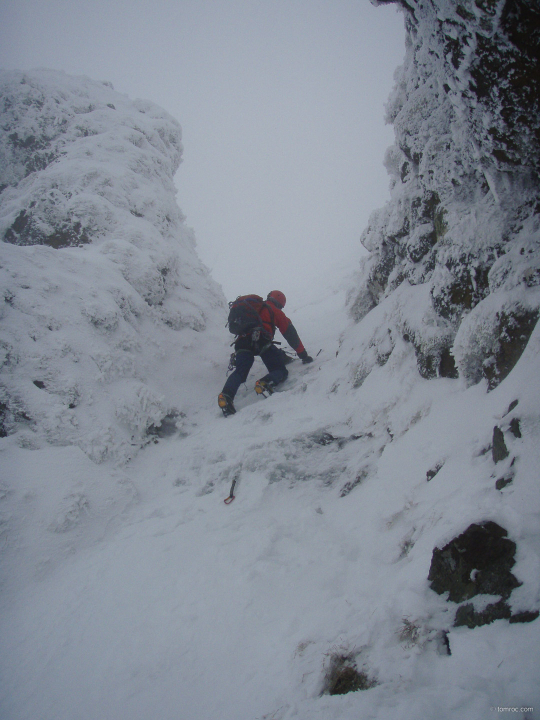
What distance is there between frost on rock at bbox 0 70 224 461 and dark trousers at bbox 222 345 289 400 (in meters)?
1.26

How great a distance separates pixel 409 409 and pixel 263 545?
2442 millimetres

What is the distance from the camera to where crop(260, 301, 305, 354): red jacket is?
816cm

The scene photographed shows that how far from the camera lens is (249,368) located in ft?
25.0

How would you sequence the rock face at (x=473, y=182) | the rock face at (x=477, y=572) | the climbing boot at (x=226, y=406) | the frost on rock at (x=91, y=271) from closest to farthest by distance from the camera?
the rock face at (x=477, y=572) < the rock face at (x=473, y=182) < the frost on rock at (x=91, y=271) < the climbing boot at (x=226, y=406)

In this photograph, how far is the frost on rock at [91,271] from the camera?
Answer: 5.56m

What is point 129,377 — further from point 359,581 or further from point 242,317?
point 359,581

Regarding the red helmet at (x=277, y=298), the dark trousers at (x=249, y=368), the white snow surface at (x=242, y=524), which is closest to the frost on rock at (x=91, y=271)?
the white snow surface at (x=242, y=524)

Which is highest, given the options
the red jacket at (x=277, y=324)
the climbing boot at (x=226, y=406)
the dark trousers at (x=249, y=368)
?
the red jacket at (x=277, y=324)

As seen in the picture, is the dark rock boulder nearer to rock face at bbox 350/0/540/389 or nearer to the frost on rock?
rock face at bbox 350/0/540/389

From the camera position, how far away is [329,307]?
13953 mm

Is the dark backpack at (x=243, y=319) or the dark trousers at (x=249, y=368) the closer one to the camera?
the dark trousers at (x=249, y=368)

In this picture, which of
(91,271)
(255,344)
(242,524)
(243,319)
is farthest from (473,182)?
(91,271)

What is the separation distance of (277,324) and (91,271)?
4.63 m

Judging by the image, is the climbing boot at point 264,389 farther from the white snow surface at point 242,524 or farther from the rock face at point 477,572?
the rock face at point 477,572
